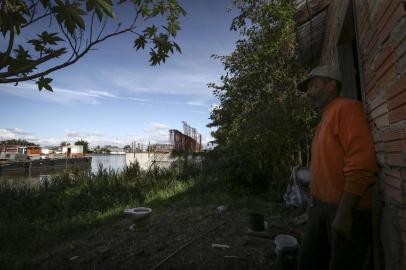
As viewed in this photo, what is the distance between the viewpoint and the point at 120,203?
10531mm

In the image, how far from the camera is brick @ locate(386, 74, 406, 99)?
2.00 metres

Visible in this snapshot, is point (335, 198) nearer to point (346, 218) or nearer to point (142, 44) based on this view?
point (346, 218)

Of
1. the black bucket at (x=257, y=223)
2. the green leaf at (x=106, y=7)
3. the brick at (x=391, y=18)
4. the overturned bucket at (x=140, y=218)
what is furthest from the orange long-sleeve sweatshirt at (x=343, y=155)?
the overturned bucket at (x=140, y=218)

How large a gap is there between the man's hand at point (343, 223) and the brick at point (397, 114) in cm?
70

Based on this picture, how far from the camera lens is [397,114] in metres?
2.18

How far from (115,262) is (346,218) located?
409 cm

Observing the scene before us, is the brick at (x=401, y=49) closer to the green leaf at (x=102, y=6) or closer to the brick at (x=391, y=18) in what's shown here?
the brick at (x=391, y=18)

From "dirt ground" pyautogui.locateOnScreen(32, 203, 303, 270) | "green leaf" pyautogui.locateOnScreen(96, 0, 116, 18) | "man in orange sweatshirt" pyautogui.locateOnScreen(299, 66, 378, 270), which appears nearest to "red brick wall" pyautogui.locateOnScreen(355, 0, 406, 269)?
"man in orange sweatshirt" pyautogui.locateOnScreen(299, 66, 378, 270)

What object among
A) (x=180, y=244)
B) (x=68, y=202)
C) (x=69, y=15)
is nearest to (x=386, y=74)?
(x=69, y=15)

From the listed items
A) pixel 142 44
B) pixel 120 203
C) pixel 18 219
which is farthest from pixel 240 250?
pixel 18 219

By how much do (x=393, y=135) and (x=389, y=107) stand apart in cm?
21

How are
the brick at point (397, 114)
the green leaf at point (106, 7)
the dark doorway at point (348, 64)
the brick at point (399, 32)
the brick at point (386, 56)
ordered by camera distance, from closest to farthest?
the green leaf at point (106, 7) → the brick at point (399, 32) → the brick at point (397, 114) → the brick at point (386, 56) → the dark doorway at point (348, 64)

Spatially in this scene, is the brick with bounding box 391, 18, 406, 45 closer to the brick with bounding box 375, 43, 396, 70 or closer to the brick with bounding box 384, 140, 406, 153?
the brick with bounding box 375, 43, 396, 70

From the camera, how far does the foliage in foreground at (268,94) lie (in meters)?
7.58
